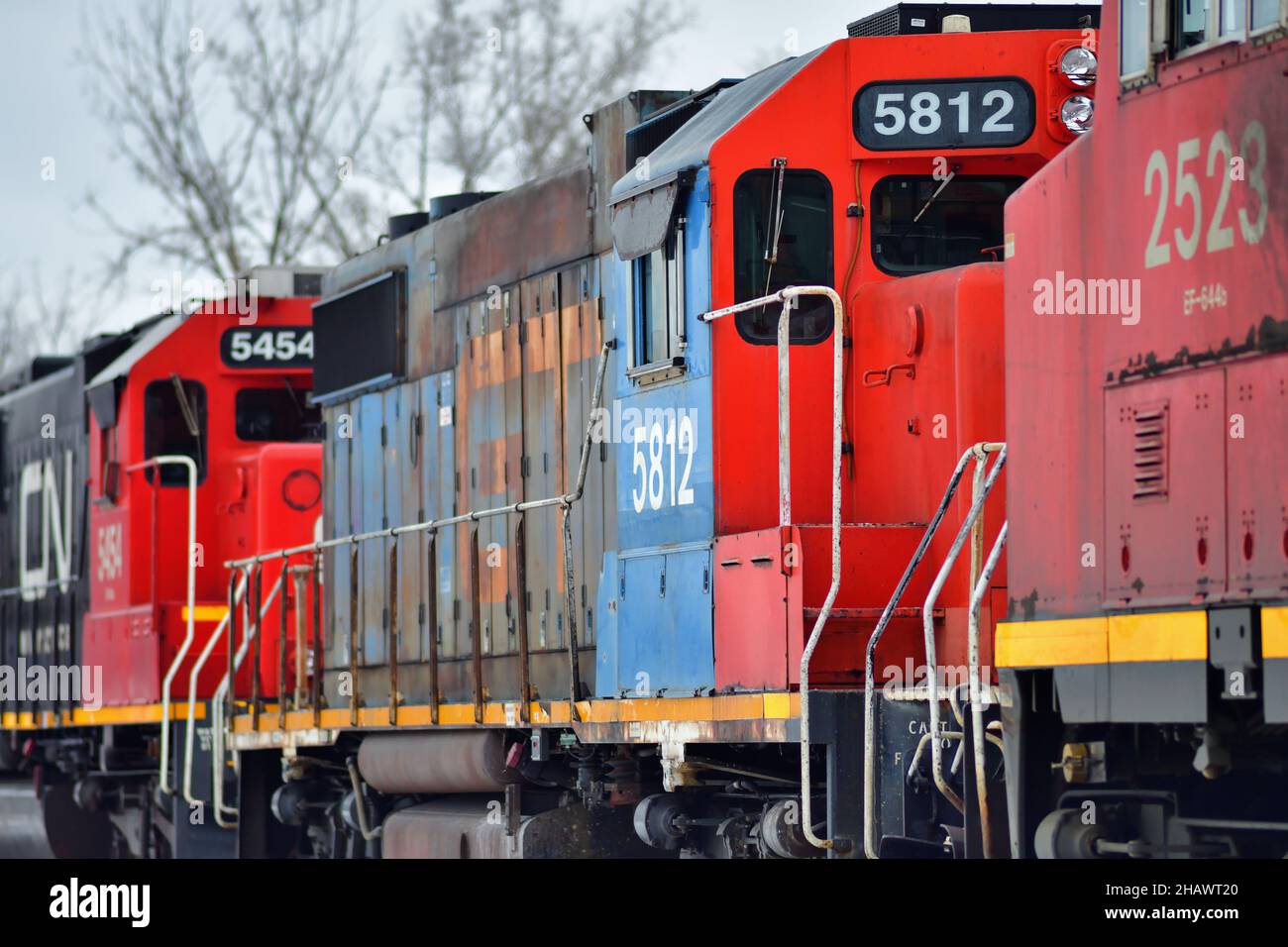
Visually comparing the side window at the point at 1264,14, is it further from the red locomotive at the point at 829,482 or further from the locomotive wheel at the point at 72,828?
the locomotive wheel at the point at 72,828

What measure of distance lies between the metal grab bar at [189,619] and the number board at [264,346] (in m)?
0.83

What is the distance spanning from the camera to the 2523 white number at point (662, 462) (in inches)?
354

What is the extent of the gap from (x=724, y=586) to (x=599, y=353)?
2.09 metres

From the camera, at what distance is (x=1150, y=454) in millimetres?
6457

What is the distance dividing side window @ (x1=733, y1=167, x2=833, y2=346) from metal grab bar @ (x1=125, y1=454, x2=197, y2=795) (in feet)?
23.9

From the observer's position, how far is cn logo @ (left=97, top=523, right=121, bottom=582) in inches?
640

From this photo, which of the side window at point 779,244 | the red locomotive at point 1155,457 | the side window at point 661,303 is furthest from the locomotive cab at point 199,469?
the red locomotive at point 1155,457

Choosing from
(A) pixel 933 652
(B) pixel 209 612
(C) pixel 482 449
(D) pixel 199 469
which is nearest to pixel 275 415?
(D) pixel 199 469

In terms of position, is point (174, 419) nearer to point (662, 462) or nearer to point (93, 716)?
point (93, 716)

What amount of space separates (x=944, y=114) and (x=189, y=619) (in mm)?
8084

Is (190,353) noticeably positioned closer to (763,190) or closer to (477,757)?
(477,757)

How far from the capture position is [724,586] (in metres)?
8.62

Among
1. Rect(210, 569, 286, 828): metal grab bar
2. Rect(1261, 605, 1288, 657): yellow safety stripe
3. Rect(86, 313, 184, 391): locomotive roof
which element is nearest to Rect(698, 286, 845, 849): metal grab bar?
Rect(1261, 605, 1288, 657): yellow safety stripe
